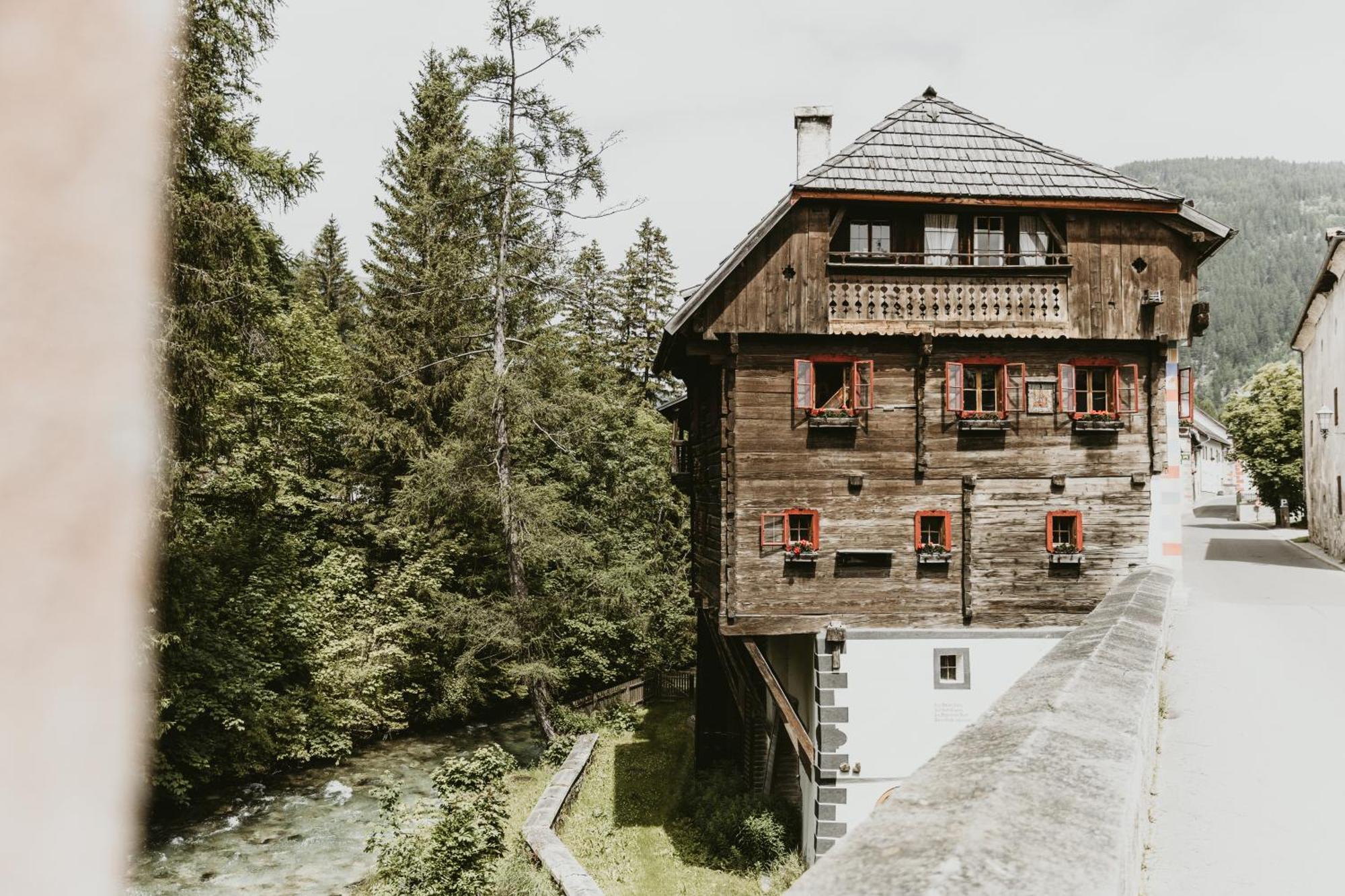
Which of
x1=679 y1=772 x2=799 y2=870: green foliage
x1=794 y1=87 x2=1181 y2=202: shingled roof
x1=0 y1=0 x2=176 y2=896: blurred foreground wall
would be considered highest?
x1=794 y1=87 x2=1181 y2=202: shingled roof

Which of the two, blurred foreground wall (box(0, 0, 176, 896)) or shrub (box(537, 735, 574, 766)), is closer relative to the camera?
blurred foreground wall (box(0, 0, 176, 896))

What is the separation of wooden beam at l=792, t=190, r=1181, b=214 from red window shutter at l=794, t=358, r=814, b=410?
2566 mm

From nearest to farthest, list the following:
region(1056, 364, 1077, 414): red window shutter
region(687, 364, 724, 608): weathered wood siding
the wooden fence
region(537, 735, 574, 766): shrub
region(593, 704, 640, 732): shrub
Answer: region(1056, 364, 1077, 414): red window shutter < region(687, 364, 724, 608): weathered wood siding < region(537, 735, 574, 766): shrub < region(593, 704, 640, 732): shrub < the wooden fence

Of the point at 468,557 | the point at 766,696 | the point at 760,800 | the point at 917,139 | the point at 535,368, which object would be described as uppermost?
the point at 917,139

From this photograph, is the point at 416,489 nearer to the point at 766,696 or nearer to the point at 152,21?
the point at 766,696

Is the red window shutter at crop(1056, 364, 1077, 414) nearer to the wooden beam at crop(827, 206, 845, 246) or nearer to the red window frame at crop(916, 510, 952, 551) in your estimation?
the red window frame at crop(916, 510, 952, 551)

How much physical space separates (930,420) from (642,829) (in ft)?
32.2

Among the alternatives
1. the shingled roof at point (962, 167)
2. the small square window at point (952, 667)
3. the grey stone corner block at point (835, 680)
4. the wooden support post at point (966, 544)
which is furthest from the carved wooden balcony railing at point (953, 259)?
the grey stone corner block at point (835, 680)

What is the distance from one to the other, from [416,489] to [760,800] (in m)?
13.0

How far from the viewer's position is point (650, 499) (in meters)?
33.8

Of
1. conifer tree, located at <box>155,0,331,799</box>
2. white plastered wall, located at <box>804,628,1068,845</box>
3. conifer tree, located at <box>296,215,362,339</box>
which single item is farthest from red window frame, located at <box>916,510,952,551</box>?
conifer tree, located at <box>296,215,362,339</box>

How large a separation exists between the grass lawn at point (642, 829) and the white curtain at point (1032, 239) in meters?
10.7

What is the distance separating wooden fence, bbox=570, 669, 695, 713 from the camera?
2852 cm

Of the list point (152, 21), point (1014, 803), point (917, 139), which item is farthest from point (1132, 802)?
point (917, 139)
